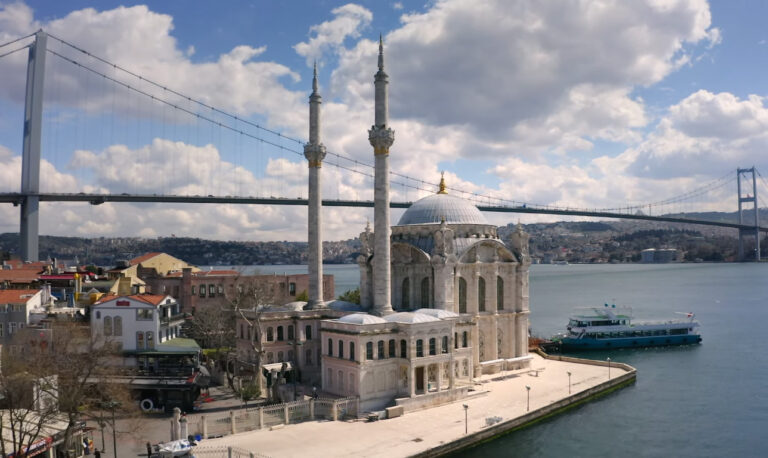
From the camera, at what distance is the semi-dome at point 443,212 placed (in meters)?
36.7

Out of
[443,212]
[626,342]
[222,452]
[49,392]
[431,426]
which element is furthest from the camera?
[626,342]

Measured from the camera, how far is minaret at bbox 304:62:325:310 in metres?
36.7

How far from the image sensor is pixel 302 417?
26.0 meters

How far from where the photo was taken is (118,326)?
30.4 meters

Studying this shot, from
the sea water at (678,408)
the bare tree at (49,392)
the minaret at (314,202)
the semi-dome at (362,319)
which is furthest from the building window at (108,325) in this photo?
the sea water at (678,408)

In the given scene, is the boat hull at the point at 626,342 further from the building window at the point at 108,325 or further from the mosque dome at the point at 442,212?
the building window at the point at 108,325

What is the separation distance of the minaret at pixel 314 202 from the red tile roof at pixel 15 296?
15506 millimetres

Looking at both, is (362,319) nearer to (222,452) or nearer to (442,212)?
(222,452)

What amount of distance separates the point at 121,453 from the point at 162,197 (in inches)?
2098

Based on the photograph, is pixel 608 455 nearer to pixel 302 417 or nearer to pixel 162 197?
pixel 302 417

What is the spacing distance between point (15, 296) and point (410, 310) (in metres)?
22.0

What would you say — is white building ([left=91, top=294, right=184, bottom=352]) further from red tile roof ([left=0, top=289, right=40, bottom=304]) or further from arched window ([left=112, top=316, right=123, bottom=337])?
red tile roof ([left=0, top=289, right=40, bottom=304])

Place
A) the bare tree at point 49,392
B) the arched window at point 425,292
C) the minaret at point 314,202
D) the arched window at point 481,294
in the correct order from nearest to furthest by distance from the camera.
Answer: the bare tree at point 49,392 < the arched window at point 425,292 < the arched window at point 481,294 < the minaret at point 314,202

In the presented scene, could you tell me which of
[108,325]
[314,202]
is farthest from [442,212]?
[108,325]
